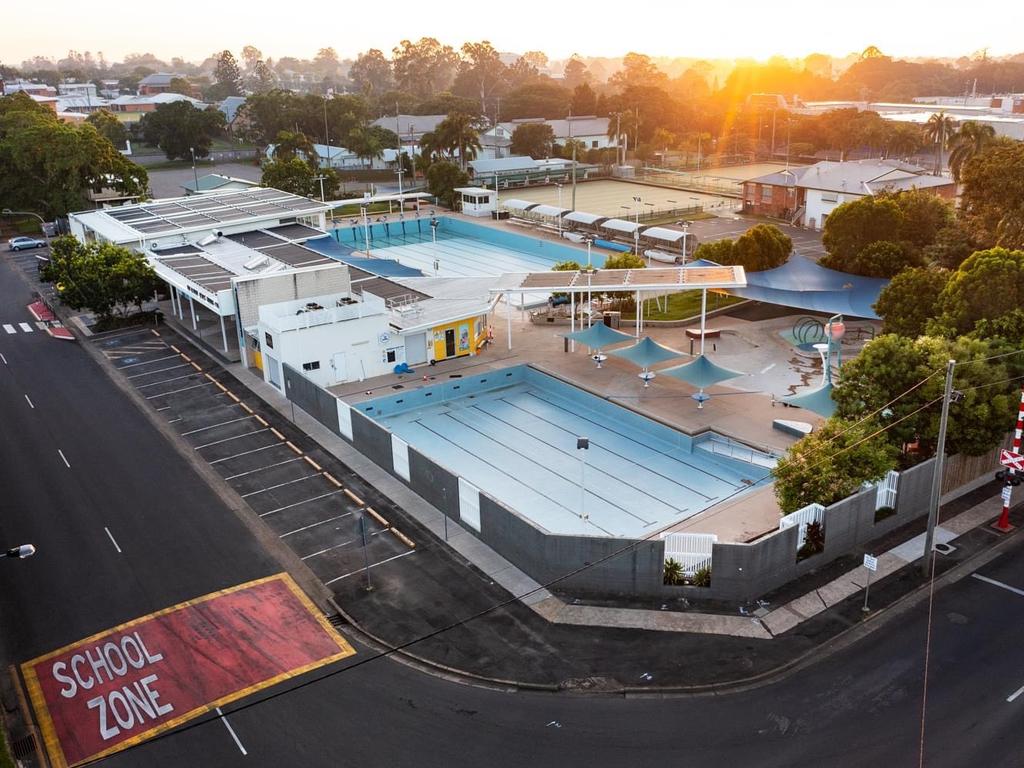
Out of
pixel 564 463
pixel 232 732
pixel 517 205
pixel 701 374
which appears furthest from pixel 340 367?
pixel 517 205

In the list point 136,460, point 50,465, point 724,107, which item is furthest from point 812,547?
point 724,107

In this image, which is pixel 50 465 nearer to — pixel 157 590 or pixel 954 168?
pixel 157 590

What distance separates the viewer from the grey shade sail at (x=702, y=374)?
35.3 m

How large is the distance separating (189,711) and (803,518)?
16624 mm

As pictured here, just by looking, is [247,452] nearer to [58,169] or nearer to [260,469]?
[260,469]

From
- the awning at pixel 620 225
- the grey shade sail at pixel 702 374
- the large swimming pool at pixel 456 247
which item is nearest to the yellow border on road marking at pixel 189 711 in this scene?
the grey shade sail at pixel 702 374

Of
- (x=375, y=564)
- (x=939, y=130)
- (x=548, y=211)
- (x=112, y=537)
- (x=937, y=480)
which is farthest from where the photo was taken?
(x=939, y=130)

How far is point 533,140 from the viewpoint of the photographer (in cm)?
11031

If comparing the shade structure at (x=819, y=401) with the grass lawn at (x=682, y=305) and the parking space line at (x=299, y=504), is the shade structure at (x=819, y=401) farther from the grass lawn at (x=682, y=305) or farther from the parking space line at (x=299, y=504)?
the parking space line at (x=299, y=504)

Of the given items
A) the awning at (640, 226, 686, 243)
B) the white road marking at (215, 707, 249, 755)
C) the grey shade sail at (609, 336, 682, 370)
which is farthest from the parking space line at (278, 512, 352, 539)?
the awning at (640, 226, 686, 243)

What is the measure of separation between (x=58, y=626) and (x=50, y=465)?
11.4 metres

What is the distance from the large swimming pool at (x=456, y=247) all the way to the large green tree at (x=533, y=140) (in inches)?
1389

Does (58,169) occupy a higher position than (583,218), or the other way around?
(58,169)

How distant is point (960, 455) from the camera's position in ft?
91.8
